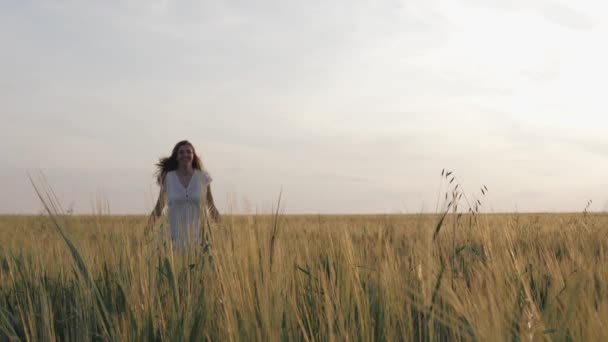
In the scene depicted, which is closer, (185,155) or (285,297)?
(285,297)

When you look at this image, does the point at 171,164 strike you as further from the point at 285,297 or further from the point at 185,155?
the point at 285,297

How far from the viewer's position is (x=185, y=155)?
5570 mm

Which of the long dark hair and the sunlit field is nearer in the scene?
the sunlit field

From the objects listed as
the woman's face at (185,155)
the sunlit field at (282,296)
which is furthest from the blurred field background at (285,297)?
the woman's face at (185,155)

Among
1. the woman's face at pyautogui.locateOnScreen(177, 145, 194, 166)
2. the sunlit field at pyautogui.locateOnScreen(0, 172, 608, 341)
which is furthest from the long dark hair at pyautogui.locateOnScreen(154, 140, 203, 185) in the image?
the sunlit field at pyautogui.locateOnScreen(0, 172, 608, 341)

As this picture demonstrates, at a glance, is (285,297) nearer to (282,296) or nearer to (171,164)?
(282,296)

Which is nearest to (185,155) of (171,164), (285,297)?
(171,164)

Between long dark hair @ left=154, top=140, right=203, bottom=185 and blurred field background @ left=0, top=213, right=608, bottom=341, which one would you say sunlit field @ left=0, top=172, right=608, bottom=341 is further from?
long dark hair @ left=154, top=140, right=203, bottom=185

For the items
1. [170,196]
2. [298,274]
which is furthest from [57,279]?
[170,196]

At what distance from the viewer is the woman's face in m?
5.57

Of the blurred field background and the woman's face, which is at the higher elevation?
the woman's face

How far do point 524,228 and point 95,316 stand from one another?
4.71 m

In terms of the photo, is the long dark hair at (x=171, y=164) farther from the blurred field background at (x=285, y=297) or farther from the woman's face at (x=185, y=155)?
the blurred field background at (x=285, y=297)

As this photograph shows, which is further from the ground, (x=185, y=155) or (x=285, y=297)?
(x=185, y=155)
